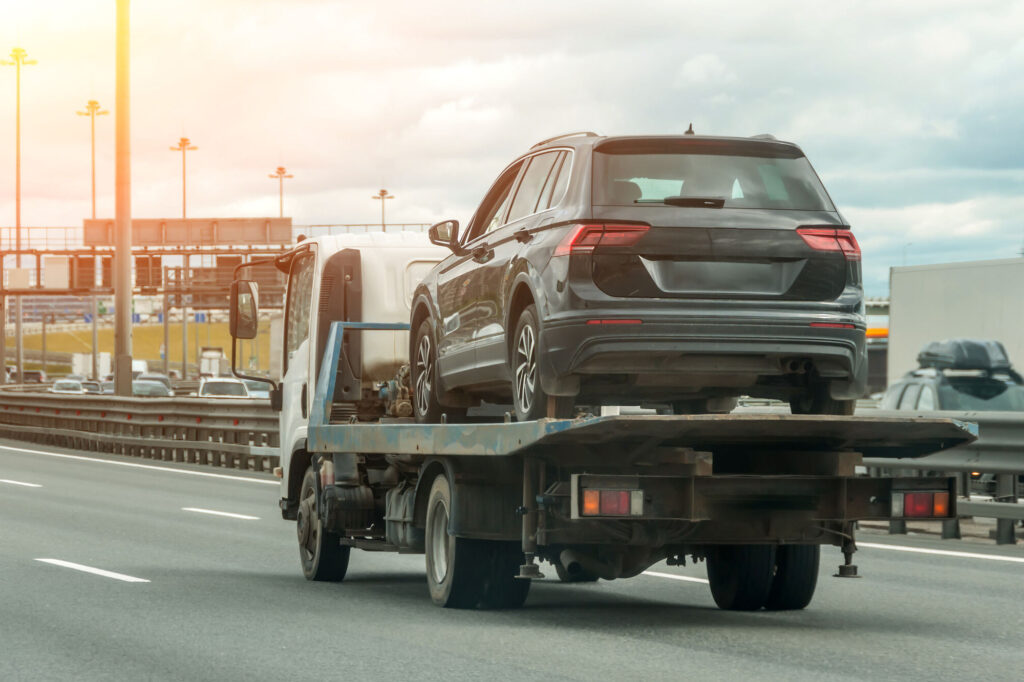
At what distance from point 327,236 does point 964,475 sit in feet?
22.0

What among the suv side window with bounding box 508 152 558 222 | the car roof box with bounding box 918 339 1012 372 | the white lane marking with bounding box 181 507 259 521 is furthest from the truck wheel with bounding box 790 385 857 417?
the car roof box with bounding box 918 339 1012 372

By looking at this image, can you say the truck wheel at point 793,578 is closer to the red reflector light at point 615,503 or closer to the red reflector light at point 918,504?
the red reflector light at point 918,504

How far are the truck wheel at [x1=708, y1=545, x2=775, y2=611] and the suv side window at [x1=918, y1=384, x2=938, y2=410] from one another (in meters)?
9.29

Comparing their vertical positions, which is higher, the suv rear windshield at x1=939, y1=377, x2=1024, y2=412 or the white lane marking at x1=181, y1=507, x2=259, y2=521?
the suv rear windshield at x1=939, y1=377, x2=1024, y2=412

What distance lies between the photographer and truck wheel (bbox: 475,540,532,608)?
371 inches

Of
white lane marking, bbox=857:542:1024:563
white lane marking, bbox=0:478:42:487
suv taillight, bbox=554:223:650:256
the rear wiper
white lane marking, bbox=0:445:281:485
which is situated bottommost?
white lane marking, bbox=0:445:281:485

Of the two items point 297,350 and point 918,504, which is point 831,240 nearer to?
point 918,504

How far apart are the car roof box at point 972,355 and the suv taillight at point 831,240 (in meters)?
11.5

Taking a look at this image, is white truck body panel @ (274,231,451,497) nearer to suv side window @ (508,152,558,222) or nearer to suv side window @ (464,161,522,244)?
suv side window @ (464,161,522,244)

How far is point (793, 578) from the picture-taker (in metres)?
9.80

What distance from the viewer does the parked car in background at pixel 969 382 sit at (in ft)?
63.3

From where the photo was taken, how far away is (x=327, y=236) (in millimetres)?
12812

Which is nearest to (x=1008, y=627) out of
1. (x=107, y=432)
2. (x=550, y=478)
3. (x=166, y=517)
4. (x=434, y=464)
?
(x=550, y=478)

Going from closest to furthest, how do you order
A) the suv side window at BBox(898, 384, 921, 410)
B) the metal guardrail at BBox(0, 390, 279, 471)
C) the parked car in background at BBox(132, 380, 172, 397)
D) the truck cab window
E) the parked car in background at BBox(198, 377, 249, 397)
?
the truck cab window
the suv side window at BBox(898, 384, 921, 410)
the metal guardrail at BBox(0, 390, 279, 471)
the parked car in background at BBox(198, 377, 249, 397)
the parked car in background at BBox(132, 380, 172, 397)
